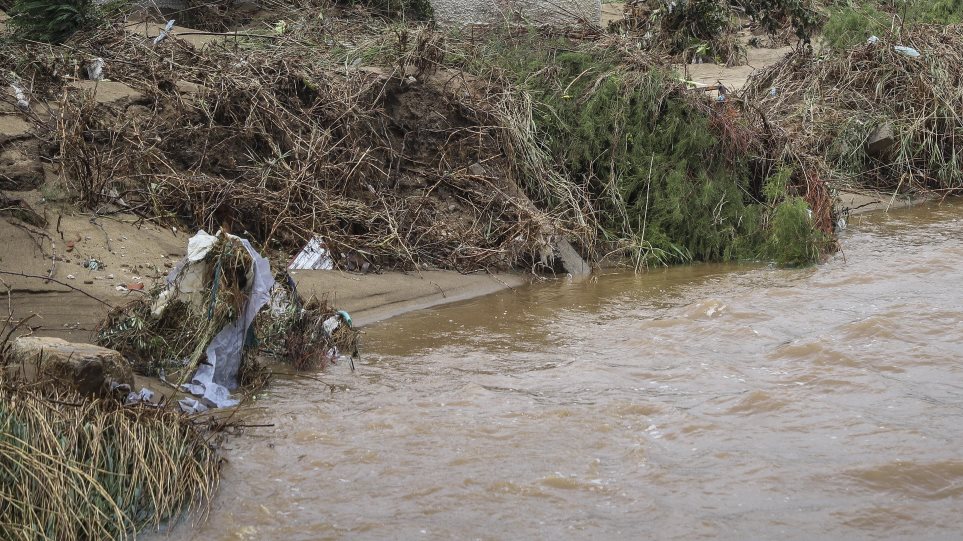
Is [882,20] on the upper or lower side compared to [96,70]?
upper

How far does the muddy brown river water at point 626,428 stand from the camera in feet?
11.7

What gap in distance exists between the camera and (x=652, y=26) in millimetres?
11141

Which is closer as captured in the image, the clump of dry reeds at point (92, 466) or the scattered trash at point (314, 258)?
the clump of dry reeds at point (92, 466)

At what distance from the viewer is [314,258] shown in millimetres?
6410

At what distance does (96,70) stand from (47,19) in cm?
77

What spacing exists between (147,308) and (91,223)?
123 cm

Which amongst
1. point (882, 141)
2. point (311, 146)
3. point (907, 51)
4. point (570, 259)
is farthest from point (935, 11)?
point (311, 146)

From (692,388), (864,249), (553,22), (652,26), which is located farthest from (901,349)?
(652,26)

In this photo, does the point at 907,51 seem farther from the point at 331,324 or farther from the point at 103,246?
the point at 103,246

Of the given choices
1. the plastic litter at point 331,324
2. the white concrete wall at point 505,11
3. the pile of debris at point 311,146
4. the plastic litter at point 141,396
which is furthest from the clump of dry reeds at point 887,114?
the plastic litter at point 141,396

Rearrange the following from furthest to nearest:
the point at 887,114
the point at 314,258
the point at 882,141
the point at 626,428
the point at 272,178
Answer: the point at 887,114 < the point at 882,141 < the point at 272,178 < the point at 314,258 < the point at 626,428

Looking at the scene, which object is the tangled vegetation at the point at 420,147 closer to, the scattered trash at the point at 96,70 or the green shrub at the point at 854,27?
the scattered trash at the point at 96,70

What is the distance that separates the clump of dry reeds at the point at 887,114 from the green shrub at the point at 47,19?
5.98m

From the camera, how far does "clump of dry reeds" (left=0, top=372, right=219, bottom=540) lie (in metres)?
3.24
